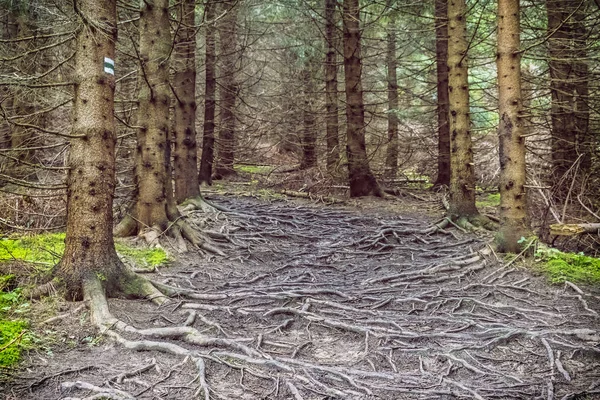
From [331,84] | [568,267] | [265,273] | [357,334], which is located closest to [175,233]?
[265,273]

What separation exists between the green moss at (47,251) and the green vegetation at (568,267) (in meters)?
4.92

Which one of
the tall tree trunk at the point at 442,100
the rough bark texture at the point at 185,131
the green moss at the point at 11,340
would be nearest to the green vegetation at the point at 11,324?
the green moss at the point at 11,340

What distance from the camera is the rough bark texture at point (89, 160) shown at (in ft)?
15.6

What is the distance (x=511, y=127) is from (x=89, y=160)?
5.12 m

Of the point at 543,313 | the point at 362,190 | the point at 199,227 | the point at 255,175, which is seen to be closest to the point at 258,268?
the point at 199,227

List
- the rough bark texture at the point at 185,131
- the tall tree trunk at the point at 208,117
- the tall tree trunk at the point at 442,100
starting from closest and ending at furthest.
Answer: the rough bark texture at the point at 185,131, the tall tree trunk at the point at 442,100, the tall tree trunk at the point at 208,117

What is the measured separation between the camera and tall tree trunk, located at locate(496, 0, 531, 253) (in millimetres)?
6570

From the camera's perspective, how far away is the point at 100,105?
4.84 metres

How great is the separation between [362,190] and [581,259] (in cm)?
727

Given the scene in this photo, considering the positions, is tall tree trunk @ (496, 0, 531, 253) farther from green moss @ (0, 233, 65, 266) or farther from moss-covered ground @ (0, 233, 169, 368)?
green moss @ (0, 233, 65, 266)

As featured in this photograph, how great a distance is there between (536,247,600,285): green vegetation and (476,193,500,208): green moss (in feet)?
17.7

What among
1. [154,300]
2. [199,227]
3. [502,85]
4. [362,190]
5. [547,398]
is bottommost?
[547,398]

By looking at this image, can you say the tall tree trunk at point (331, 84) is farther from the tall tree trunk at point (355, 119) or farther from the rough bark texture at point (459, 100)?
the rough bark texture at point (459, 100)

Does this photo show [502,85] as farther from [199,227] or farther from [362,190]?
[362,190]
